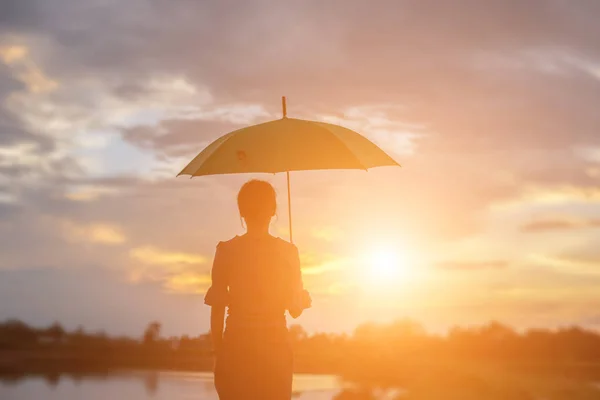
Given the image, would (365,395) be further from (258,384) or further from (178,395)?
(258,384)

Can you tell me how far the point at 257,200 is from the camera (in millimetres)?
7188

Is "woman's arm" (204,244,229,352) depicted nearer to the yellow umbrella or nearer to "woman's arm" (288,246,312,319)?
"woman's arm" (288,246,312,319)

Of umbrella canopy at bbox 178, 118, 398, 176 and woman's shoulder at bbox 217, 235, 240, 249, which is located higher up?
umbrella canopy at bbox 178, 118, 398, 176

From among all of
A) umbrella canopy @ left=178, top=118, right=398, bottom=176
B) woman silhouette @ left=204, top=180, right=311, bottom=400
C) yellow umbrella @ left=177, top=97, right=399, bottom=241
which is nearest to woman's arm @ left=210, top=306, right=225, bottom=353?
woman silhouette @ left=204, top=180, right=311, bottom=400

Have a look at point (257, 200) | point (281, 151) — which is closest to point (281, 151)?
point (281, 151)

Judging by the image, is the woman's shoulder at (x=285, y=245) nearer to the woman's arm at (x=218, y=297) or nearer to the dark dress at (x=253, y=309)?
the dark dress at (x=253, y=309)

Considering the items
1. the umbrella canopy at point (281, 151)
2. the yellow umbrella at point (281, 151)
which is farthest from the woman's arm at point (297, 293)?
the umbrella canopy at point (281, 151)

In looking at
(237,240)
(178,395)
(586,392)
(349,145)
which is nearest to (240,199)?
(237,240)

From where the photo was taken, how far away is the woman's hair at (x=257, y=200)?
23.6ft

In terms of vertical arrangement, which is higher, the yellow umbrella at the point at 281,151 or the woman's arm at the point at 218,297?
the yellow umbrella at the point at 281,151

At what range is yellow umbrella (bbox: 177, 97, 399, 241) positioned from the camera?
29.5 ft

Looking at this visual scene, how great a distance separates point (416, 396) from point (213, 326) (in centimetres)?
1757

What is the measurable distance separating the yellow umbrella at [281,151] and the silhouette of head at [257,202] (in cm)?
154

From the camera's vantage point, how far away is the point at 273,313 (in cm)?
→ 722
